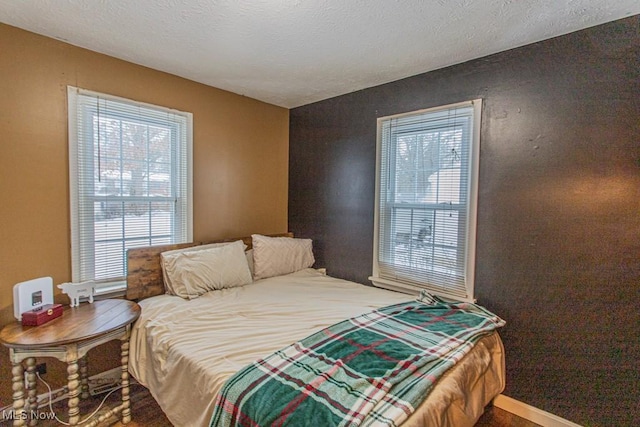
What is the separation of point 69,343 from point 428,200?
7.93 feet

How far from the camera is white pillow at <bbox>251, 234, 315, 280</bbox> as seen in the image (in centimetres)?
284

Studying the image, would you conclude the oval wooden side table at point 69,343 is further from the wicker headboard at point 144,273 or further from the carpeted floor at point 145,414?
the wicker headboard at point 144,273

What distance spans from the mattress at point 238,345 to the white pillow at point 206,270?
81mm

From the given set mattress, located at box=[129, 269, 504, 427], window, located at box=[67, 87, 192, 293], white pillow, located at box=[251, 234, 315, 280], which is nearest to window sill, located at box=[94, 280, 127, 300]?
window, located at box=[67, 87, 192, 293]

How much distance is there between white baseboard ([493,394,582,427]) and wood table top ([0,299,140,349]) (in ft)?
8.10

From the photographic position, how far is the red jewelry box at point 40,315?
5.45ft

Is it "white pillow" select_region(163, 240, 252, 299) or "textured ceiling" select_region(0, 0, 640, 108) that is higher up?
"textured ceiling" select_region(0, 0, 640, 108)

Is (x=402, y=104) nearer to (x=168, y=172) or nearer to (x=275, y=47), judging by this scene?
(x=275, y=47)

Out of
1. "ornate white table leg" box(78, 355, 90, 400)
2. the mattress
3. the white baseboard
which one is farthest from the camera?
"ornate white table leg" box(78, 355, 90, 400)

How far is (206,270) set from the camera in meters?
2.38

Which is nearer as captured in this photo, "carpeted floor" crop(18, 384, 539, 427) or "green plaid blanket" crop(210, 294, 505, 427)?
"green plaid blanket" crop(210, 294, 505, 427)
